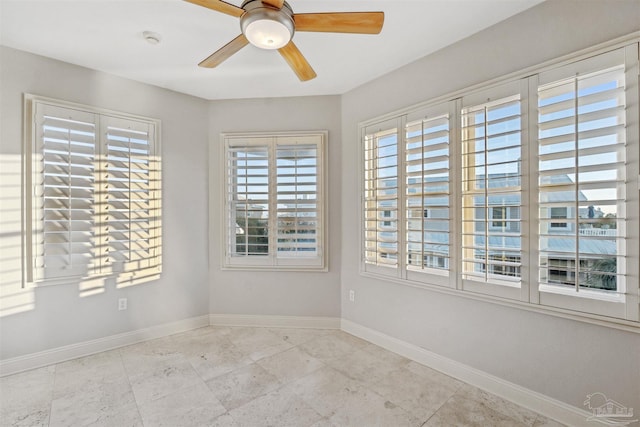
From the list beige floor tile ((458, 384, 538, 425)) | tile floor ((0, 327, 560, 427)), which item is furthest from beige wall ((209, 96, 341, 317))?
beige floor tile ((458, 384, 538, 425))

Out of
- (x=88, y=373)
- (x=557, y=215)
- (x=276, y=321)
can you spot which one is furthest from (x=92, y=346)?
(x=557, y=215)

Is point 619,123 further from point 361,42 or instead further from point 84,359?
point 84,359

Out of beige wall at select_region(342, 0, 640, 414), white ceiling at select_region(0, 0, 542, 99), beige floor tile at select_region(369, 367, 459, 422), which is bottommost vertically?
beige floor tile at select_region(369, 367, 459, 422)

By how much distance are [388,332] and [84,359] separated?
112 inches

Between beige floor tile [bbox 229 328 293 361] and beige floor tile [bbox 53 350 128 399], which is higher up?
beige floor tile [bbox 53 350 128 399]

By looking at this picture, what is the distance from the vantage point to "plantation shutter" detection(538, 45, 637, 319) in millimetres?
1617

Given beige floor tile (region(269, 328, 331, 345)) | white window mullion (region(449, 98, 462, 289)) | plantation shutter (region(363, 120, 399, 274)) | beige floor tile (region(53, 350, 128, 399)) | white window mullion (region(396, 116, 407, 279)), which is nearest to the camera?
beige floor tile (region(53, 350, 128, 399))

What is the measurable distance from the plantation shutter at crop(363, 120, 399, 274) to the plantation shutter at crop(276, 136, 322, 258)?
61 cm

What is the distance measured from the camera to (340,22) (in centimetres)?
160

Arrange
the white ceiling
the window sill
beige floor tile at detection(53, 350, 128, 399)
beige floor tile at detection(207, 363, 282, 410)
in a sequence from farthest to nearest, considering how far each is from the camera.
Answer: beige floor tile at detection(53, 350, 128, 399), beige floor tile at detection(207, 363, 282, 410), the white ceiling, the window sill

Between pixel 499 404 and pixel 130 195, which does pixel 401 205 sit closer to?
pixel 499 404

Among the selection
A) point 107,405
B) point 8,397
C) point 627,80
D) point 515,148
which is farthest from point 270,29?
point 8,397

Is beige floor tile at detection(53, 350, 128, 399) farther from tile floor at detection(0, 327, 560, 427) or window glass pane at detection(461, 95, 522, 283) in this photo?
window glass pane at detection(461, 95, 522, 283)

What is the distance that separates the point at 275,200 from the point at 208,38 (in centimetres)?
167
